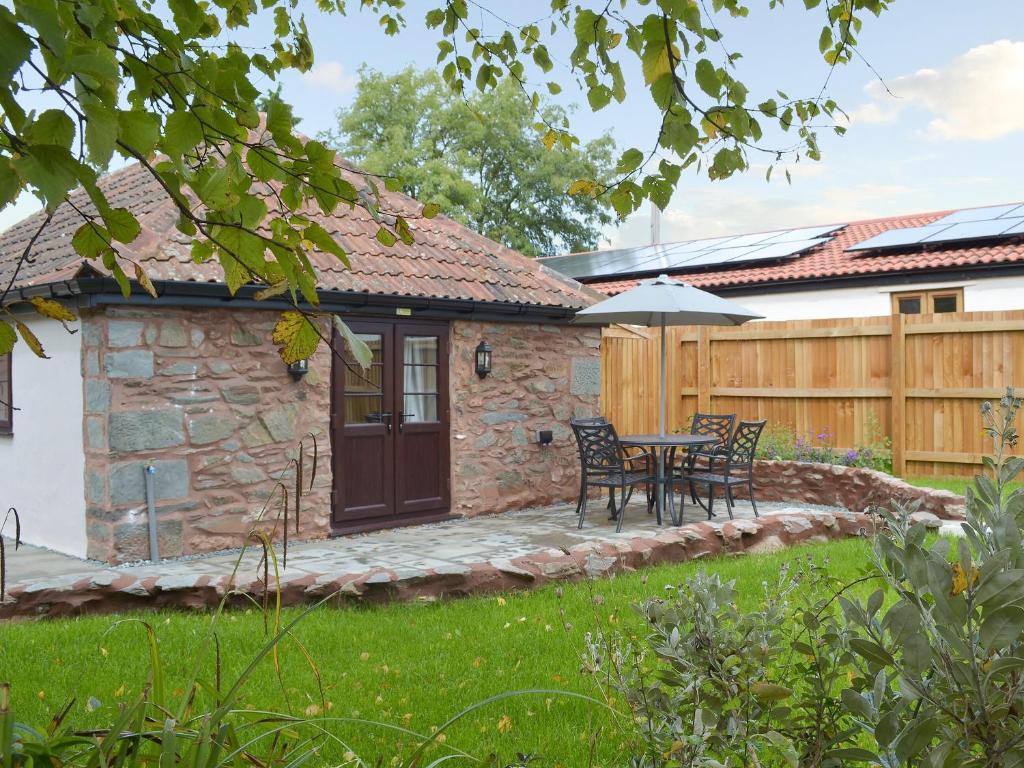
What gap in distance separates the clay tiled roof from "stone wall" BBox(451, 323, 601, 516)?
47 centimetres

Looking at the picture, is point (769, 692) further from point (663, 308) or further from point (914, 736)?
point (663, 308)

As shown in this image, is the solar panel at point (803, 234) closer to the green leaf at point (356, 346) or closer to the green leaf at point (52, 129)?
the green leaf at point (356, 346)

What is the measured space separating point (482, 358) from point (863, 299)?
8874 mm

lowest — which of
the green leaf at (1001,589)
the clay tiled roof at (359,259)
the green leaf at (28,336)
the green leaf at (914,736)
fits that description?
the green leaf at (914,736)

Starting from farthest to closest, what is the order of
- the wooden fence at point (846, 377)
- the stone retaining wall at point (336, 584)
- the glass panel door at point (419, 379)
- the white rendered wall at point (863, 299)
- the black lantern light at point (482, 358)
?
the white rendered wall at point (863, 299) → the wooden fence at point (846, 377) → the black lantern light at point (482, 358) → the glass panel door at point (419, 379) → the stone retaining wall at point (336, 584)

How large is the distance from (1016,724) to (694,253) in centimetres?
1809

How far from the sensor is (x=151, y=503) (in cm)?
702

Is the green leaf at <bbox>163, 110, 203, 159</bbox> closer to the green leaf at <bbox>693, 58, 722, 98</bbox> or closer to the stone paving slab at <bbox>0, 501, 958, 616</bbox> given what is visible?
the green leaf at <bbox>693, 58, 722, 98</bbox>

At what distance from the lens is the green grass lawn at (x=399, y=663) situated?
3.53 meters

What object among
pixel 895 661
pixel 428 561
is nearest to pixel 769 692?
pixel 895 661

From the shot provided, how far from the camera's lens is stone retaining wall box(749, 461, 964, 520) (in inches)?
355

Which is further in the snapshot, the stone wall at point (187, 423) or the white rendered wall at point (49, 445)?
the white rendered wall at point (49, 445)

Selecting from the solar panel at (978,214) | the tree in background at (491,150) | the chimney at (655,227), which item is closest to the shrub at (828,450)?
the solar panel at (978,214)

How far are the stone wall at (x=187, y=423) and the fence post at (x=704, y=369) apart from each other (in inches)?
253
